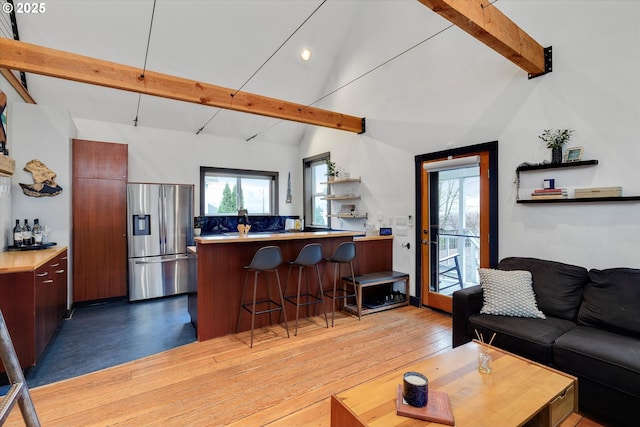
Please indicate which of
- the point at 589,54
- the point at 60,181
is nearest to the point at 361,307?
the point at 589,54

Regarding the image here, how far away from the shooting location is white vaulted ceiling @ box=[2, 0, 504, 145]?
3658 mm

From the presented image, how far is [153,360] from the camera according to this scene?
2.77 metres

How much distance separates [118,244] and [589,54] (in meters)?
6.04

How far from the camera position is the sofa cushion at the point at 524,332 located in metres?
2.18

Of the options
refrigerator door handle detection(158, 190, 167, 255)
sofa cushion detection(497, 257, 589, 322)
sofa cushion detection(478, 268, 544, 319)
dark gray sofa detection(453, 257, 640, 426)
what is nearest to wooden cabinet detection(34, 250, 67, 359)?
refrigerator door handle detection(158, 190, 167, 255)

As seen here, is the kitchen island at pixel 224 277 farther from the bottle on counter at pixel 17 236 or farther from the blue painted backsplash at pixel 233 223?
the blue painted backsplash at pixel 233 223

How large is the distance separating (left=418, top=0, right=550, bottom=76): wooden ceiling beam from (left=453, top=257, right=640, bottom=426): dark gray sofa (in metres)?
1.91

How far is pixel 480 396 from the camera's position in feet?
5.19

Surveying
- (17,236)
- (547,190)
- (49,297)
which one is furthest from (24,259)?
(547,190)

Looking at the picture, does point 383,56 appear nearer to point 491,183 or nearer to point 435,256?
point 491,183

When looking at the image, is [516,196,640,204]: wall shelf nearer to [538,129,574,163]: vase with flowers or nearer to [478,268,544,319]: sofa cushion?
[538,129,574,163]: vase with flowers

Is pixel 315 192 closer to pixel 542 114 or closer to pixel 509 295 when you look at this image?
pixel 542 114

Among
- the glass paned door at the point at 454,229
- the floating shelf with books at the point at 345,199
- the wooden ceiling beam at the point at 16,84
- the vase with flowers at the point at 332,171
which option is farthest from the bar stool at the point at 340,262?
the wooden ceiling beam at the point at 16,84

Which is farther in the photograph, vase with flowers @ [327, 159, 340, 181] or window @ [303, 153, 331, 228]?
window @ [303, 153, 331, 228]
